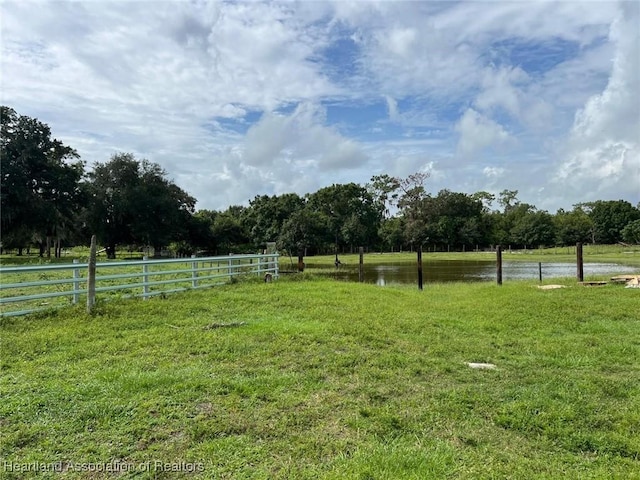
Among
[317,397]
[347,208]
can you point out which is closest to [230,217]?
[347,208]

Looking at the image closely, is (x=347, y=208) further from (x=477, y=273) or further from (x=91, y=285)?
(x=91, y=285)

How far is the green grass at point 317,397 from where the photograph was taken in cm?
300

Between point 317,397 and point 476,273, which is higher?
point 317,397

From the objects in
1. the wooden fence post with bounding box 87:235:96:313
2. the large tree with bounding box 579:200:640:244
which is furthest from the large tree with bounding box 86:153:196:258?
the large tree with bounding box 579:200:640:244

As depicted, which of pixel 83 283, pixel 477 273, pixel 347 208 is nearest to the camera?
pixel 83 283

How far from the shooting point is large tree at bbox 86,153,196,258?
125ft

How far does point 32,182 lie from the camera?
31000mm

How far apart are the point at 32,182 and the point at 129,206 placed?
7.85 m

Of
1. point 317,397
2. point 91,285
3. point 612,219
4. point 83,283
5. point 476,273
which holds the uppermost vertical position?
point 612,219

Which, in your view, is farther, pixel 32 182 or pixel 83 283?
pixel 32 182

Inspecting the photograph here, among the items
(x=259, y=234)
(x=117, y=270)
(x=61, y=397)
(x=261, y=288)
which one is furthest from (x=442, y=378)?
(x=259, y=234)

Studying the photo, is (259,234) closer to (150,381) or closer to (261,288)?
(261,288)

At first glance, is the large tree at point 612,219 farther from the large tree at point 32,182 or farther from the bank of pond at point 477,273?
the large tree at point 32,182

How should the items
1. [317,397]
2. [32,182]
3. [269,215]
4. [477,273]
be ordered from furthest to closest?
1. [269,215]
2. [32,182]
3. [477,273]
4. [317,397]
